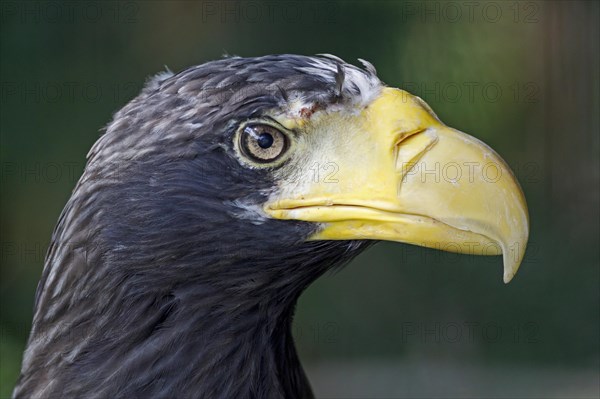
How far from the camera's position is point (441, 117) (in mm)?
5102

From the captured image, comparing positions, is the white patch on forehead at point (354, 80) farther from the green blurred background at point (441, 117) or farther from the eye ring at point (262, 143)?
the green blurred background at point (441, 117)

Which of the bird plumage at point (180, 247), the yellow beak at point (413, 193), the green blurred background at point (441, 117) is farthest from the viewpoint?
the green blurred background at point (441, 117)

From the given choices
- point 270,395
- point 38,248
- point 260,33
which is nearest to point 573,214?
point 260,33

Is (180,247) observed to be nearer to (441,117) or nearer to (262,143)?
(262,143)

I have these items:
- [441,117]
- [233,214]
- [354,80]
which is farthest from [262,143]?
[441,117]

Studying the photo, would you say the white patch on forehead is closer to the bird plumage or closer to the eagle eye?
the bird plumage

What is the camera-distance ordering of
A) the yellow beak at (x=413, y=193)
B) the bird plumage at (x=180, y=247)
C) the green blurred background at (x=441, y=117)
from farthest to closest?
the green blurred background at (x=441, y=117) < the bird plumage at (x=180, y=247) < the yellow beak at (x=413, y=193)

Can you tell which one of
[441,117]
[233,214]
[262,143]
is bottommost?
[441,117]

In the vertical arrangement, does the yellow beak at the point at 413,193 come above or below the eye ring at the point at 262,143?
below

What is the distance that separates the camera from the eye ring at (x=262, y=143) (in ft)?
6.78

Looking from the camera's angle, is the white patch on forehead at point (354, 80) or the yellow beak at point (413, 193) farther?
the white patch on forehead at point (354, 80)

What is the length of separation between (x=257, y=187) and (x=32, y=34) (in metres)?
3.57

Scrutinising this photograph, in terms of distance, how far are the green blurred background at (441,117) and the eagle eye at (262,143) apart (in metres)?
3.12

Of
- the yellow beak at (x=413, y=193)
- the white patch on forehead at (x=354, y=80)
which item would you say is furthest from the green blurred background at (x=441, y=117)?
the yellow beak at (x=413, y=193)
